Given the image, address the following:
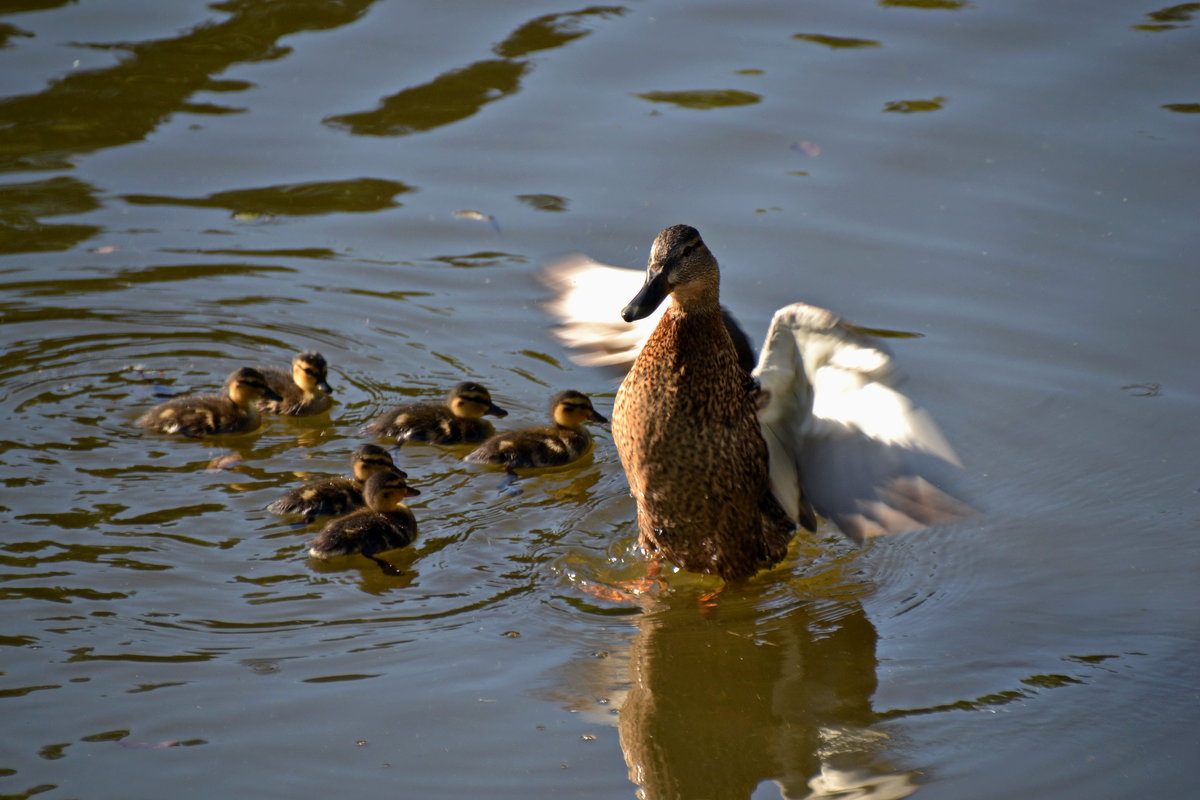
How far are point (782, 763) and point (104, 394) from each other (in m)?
3.30

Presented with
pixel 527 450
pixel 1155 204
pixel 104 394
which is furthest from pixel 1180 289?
pixel 104 394

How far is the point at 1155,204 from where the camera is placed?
6.27m

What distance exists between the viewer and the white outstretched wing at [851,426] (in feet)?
12.7

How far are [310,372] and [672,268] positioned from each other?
178cm

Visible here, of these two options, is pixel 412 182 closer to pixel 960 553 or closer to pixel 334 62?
pixel 334 62

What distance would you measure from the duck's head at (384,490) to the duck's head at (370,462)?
0.14 m

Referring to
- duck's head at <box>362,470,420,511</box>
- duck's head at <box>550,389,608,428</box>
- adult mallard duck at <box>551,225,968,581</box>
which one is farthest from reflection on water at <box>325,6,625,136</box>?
adult mallard duck at <box>551,225,968,581</box>

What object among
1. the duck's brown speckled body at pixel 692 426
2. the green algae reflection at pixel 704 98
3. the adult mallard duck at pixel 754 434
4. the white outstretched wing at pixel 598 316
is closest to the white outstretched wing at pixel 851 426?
the adult mallard duck at pixel 754 434

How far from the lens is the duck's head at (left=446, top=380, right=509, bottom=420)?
16.9 ft

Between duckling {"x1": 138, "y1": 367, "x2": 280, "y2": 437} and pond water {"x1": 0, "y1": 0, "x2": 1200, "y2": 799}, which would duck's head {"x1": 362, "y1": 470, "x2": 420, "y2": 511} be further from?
duckling {"x1": 138, "y1": 367, "x2": 280, "y2": 437}

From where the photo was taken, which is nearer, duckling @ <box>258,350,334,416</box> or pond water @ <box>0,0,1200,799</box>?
pond water @ <box>0,0,1200,799</box>

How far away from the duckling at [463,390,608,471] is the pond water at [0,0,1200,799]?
9cm

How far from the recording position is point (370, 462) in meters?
4.72

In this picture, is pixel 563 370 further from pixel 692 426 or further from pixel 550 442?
pixel 692 426
